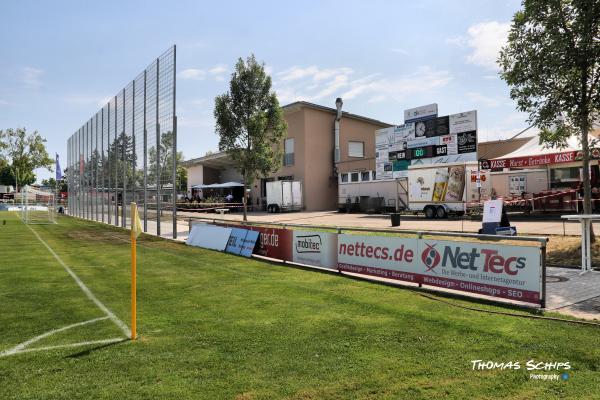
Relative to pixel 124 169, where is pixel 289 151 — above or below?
above

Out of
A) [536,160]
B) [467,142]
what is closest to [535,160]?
[536,160]

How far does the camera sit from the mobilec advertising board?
24.2 feet

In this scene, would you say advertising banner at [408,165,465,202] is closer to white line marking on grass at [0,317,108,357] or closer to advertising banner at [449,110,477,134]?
advertising banner at [449,110,477,134]

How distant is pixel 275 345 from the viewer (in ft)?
18.1

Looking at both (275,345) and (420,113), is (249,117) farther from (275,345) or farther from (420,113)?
(275,345)

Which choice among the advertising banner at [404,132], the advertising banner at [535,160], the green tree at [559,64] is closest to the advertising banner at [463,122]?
the advertising banner at [404,132]

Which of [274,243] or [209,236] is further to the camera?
[209,236]

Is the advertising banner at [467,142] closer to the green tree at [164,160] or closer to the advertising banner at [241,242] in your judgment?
the green tree at [164,160]

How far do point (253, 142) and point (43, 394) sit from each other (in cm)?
2399

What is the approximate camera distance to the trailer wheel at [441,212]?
2688cm

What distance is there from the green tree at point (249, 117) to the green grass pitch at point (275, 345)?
734 inches

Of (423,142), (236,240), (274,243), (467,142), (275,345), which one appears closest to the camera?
(275,345)

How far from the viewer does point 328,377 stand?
4539 mm

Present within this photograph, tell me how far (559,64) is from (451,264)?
7280mm
